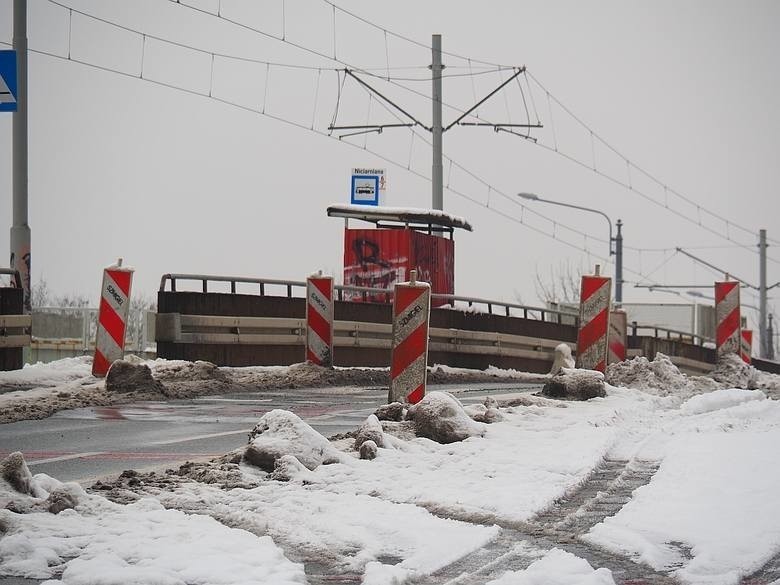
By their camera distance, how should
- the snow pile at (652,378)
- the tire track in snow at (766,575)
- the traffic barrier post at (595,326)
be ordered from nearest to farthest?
the tire track in snow at (766,575)
the snow pile at (652,378)
the traffic barrier post at (595,326)

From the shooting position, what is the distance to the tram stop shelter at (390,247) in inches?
1055

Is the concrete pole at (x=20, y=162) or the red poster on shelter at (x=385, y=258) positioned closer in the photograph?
the concrete pole at (x=20, y=162)

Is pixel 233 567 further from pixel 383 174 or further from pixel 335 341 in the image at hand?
pixel 383 174

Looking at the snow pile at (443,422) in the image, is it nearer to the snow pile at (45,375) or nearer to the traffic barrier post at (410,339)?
the traffic barrier post at (410,339)

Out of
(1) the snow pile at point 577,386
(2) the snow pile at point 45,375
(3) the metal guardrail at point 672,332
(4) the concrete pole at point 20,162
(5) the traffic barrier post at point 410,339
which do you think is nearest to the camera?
(5) the traffic barrier post at point 410,339

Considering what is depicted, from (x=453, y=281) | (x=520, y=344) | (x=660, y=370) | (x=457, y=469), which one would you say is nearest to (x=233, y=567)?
(x=457, y=469)

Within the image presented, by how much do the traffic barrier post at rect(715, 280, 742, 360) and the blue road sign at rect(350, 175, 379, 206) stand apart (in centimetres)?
1064

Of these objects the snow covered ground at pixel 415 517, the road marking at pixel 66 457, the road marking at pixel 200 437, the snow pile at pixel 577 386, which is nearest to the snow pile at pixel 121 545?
the snow covered ground at pixel 415 517

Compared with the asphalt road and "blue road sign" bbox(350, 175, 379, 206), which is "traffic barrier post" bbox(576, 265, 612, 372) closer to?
the asphalt road

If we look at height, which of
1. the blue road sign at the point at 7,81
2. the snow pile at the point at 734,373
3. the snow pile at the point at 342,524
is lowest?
the snow pile at the point at 734,373

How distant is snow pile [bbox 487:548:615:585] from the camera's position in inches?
192

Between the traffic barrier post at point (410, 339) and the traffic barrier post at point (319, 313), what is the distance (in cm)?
650

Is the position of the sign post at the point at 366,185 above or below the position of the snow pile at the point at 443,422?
above

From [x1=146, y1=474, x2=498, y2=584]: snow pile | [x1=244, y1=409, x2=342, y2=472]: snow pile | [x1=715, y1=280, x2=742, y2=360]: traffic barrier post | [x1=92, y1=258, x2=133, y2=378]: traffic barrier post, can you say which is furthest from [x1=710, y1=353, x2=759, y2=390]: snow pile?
[x1=146, y1=474, x2=498, y2=584]: snow pile
